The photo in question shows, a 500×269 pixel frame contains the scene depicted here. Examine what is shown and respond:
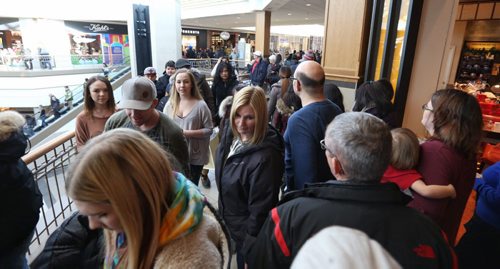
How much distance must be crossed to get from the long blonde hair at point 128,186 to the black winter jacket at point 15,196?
1125mm

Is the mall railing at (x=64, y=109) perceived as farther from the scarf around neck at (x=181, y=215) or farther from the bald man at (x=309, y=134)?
the scarf around neck at (x=181, y=215)

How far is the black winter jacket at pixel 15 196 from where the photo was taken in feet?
5.41

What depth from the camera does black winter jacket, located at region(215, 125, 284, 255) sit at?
64.9 inches

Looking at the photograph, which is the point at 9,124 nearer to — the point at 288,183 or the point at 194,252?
the point at 194,252

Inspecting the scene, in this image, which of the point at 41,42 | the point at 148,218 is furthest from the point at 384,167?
the point at 41,42

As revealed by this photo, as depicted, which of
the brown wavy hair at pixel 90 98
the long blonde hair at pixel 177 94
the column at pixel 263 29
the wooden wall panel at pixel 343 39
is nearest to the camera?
the brown wavy hair at pixel 90 98

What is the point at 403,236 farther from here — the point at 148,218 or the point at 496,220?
the point at 496,220

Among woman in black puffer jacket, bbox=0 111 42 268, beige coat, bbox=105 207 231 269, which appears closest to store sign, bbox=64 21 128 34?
woman in black puffer jacket, bbox=0 111 42 268

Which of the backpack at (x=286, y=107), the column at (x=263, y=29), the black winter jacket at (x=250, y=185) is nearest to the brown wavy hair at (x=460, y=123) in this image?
the black winter jacket at (x=250, y=185)

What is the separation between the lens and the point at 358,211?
3.33ft

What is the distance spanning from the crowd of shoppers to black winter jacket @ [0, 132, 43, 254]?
0.68 m

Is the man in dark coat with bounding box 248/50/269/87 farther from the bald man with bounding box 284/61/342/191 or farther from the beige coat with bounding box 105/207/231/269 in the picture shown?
the beige coat with bounding box 105/207/231/269

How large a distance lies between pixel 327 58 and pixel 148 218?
190 inches

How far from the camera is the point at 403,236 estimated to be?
994 mm
